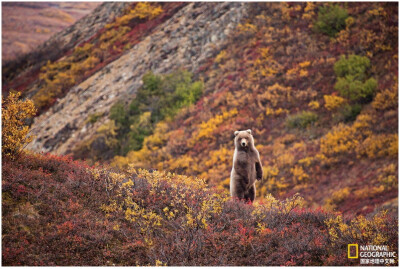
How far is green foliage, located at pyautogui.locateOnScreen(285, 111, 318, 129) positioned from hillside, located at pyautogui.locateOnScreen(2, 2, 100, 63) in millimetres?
90367

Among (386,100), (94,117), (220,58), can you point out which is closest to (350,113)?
(386,100)

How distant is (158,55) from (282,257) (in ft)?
108

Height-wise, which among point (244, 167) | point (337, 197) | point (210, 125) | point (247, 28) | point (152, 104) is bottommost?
point (337, 197)

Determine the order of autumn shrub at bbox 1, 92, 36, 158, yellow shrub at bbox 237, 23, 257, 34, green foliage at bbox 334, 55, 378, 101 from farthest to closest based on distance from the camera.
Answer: yellow shrub at bbox 237, 23, 257, 34, green foliage at bbox 334, 55, 378, 101, autumn shrub at bbox 1, 92, 36, 158

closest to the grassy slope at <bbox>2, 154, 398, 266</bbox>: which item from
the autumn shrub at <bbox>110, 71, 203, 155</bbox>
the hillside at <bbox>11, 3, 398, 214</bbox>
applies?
the hillside at <bbox>11, 3, 398, 214</bbox>

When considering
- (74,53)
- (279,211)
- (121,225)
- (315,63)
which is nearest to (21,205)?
(121,225)

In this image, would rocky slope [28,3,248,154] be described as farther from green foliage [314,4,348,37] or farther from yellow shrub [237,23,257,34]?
green foliage [314,4,348,37]

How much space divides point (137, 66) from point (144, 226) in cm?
3238

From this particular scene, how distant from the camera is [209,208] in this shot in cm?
653

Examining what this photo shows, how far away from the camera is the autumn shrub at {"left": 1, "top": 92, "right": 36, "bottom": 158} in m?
6.51

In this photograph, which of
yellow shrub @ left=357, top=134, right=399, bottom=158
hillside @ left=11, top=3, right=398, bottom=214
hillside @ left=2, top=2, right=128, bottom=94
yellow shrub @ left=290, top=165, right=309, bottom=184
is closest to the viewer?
yellow shrub @ left=357, top=134, right=399, bottom=158

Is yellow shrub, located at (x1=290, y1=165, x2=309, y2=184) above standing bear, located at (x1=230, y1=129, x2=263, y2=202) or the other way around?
the other way around

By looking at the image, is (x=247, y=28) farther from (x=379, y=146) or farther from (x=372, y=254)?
(x=372, y=254)

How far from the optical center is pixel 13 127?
6.65m
